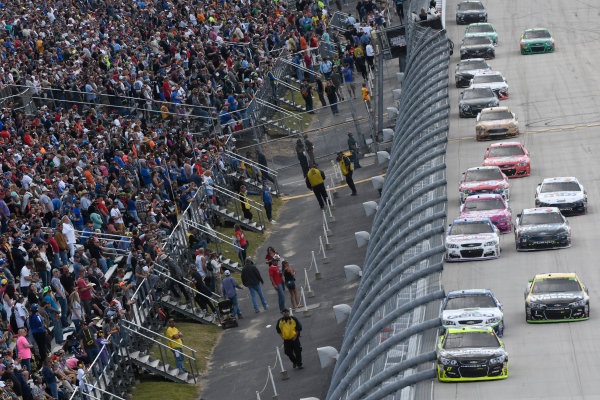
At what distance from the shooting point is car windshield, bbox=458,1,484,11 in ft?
217

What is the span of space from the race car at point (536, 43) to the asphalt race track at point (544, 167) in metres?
0.47

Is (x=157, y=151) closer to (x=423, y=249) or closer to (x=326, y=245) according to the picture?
(x=326, y=245)


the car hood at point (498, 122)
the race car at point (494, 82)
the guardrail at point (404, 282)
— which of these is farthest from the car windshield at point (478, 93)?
the guardrail at point (404, 282)

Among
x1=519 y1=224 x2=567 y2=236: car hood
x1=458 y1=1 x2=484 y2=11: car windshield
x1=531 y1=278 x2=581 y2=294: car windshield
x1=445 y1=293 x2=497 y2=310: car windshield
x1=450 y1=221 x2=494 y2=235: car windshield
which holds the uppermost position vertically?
x1=445 y1=293 x2=497 y2=310: car windshield

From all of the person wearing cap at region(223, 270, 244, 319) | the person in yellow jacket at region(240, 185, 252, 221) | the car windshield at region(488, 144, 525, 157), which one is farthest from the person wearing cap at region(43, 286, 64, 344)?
the car windshield at region(488, 144, 525, 157)

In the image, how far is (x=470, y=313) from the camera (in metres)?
29.0

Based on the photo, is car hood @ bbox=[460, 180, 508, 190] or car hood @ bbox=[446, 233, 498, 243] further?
car hood @ bbox=[460, 180, 508, 190]

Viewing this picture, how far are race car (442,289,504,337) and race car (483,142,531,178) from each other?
41.4 ft

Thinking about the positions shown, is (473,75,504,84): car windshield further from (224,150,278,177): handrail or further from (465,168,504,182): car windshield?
(465,168,504,182): car windshield

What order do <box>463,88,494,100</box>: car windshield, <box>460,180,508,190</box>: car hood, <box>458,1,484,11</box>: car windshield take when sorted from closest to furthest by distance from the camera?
<box>460,180,508,190</box>: car hood, <box>463,88,494,100</box>: car windshield, <box>458,1,484,11</box>: car windshield

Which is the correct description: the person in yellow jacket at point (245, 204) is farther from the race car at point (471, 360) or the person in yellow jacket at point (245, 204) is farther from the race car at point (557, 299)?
the race car at point (471, 360)

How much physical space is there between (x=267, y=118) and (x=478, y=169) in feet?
58.7

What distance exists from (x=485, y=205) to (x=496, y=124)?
9539mm

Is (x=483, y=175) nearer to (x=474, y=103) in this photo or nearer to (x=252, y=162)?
(x=474, y=103)
